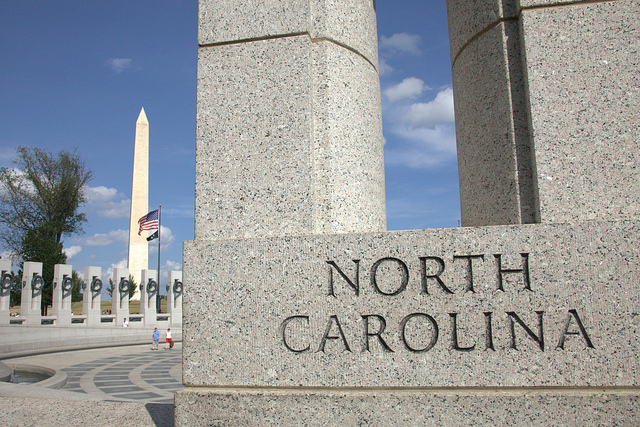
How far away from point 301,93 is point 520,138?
64.7 inches

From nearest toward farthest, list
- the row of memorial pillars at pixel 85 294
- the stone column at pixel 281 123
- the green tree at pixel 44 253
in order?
the stone column at pixel 281 123 → the row of memorial pillars at pixel 85 294 → the green tree at pixel 44 253

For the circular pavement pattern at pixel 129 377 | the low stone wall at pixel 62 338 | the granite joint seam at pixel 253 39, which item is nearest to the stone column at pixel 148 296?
the low stone wall at pixel 62 338

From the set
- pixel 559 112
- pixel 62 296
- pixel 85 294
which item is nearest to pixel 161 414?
pixel 559 112

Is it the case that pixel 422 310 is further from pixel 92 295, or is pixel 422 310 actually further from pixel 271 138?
pixel 92 295

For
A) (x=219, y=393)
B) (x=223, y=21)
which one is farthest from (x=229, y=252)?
(x=223, y=21)

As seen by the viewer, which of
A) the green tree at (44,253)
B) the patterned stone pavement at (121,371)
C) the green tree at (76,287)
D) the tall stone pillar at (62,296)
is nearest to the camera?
the patterned stone pavement at (121,371)

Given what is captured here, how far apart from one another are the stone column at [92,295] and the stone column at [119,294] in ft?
4.01

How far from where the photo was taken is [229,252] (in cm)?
324

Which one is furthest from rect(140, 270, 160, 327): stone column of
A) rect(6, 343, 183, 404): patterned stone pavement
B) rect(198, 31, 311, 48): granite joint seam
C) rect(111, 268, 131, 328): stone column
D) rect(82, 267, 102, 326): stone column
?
rect(198, 31, 311, 48): granite joint seam

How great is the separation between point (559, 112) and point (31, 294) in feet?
94.7

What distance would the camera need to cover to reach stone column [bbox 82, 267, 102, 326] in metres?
27.9

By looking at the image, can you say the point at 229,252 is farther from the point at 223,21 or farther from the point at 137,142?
the point at 137,142

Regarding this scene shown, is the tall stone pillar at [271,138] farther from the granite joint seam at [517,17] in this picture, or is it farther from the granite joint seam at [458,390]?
the granite joint seam at [517,17]

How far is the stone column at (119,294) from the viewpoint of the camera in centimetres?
2962
